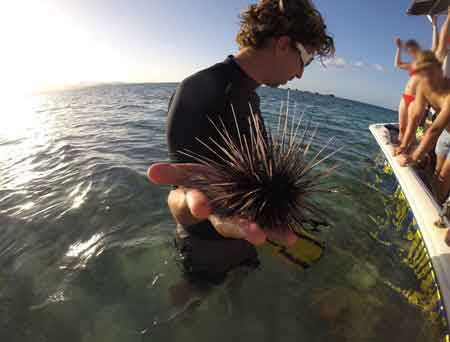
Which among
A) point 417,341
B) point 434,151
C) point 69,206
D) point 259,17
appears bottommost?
point 417,341

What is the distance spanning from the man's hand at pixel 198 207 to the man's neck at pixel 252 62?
873 mm

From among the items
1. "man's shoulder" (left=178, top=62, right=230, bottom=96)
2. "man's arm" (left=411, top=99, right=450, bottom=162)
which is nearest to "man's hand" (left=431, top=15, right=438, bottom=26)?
"man's arm" (left=411, top=99, right=450, bottom=162)

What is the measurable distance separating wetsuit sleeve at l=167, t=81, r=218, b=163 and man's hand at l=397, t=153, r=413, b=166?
497 centimetres

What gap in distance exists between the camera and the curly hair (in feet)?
5.99

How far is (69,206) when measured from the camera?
4.66 meters

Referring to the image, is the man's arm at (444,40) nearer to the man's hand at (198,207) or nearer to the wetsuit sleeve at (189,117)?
the wetsuit sleeve at (189,117)

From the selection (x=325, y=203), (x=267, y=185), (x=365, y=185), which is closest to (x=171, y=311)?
(x=267, y=185)

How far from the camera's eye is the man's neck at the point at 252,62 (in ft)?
6.32

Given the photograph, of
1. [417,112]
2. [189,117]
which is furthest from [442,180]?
[189,117]

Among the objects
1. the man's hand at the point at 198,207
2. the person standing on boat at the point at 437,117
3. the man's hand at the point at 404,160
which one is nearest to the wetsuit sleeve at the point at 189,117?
the man's hand at the point at 198,207

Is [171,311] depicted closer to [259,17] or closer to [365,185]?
[259,17]

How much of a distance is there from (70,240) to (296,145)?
12.3ft

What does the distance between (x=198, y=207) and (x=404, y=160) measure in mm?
5492

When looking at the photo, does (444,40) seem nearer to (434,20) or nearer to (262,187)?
(434,20)
